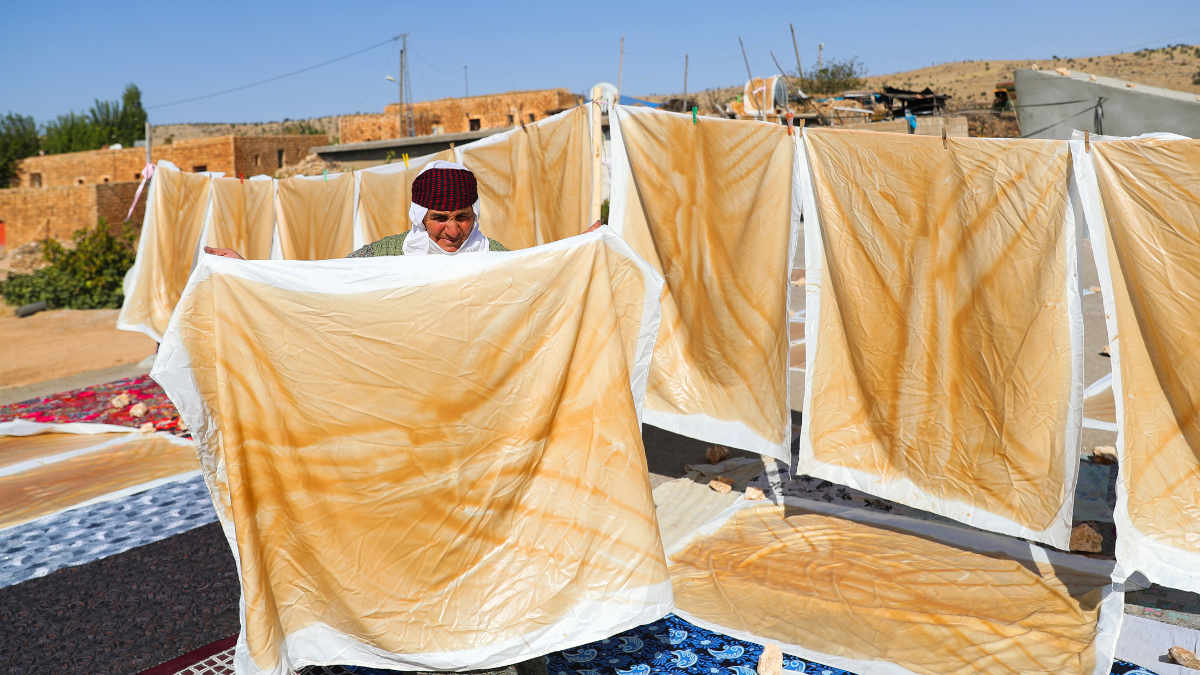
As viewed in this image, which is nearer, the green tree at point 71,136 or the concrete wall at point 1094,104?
the concrete wall at point 1094,104

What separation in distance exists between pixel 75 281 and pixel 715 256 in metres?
16.1

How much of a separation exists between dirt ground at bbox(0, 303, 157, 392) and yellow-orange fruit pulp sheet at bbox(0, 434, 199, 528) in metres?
4.04

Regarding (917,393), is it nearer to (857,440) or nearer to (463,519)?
(857,440)

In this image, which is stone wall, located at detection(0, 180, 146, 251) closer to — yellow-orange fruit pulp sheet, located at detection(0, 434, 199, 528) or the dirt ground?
the dirt ground

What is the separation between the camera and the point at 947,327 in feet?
9.20

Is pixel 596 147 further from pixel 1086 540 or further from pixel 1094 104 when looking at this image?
pixel 1094 104

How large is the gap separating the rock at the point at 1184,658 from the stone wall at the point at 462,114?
20187 mm

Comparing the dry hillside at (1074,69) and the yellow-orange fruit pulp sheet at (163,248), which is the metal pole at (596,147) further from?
the dry hillside at (1074,69)

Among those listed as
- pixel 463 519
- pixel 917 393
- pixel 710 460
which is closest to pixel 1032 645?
pixel 917 393

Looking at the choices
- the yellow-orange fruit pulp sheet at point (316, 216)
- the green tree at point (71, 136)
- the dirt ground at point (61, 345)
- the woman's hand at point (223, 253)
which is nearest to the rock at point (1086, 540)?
the woman's hand at point (223, 253)

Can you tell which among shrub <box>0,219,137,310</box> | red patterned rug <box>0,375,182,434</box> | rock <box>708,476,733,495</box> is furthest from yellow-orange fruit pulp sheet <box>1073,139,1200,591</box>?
shrub <box>0,219,137,310</box>

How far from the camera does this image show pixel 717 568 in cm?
304

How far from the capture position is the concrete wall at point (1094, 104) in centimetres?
696

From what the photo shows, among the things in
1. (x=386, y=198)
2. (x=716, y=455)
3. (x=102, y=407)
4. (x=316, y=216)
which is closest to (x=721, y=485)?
(x=716, y=455)
